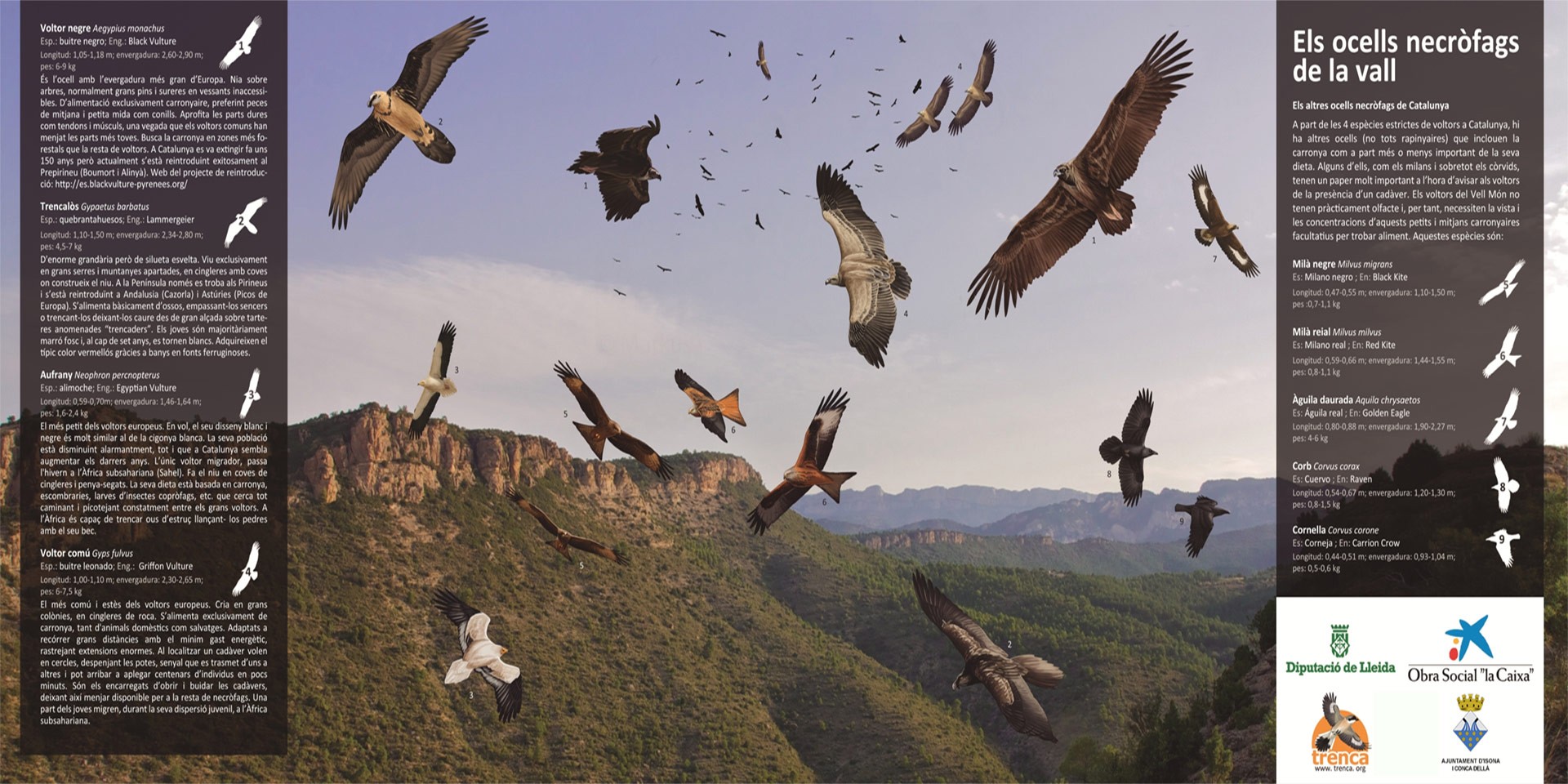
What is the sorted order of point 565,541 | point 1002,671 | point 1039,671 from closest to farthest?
point 1039,671 < point 1002,671 < point 565,541

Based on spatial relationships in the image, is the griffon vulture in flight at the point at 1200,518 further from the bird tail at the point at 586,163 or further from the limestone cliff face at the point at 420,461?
the limestone cliff face at the point at 420,461

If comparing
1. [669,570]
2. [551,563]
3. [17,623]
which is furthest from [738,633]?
[17,623]

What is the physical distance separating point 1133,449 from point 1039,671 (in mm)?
6273

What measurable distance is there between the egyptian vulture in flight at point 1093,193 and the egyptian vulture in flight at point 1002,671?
4498 mm

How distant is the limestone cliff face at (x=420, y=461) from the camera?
84.1 m

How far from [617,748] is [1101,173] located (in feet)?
191

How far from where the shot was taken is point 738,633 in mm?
87438

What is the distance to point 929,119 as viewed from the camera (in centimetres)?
1800

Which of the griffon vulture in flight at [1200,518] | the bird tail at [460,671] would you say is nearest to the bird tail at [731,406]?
the bird tail at [460,671]

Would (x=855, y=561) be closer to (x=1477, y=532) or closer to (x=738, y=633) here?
(x=738, y=633)

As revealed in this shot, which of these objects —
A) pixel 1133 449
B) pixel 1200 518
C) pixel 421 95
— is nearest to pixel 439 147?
pixel 421 95

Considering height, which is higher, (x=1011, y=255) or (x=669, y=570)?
(x=1011, y=255)

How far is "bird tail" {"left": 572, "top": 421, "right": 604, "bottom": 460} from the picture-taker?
12.5m

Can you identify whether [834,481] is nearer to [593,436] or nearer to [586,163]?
[593,436]
